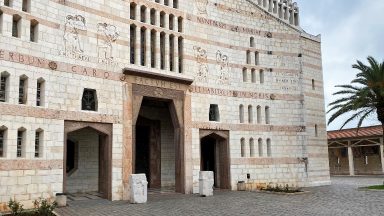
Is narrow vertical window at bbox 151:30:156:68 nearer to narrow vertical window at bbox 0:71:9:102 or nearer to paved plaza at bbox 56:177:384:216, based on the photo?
paved plaza at bbox 56:177:384:216

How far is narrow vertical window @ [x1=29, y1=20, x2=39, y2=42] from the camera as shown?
15.9 m

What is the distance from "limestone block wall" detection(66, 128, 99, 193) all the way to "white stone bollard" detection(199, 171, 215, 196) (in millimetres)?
6140

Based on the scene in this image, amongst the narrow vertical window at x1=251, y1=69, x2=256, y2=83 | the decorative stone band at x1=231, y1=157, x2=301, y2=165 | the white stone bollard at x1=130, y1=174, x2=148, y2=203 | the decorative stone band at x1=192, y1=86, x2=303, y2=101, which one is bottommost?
the white stone bollard at x1=130, y1=174, x2=148, y2=203

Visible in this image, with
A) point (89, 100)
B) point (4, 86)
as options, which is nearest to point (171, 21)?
point (89, 100)

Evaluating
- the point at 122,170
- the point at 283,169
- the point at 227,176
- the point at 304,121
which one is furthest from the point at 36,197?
the point at 304,121

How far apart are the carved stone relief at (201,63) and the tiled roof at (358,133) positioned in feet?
74.4

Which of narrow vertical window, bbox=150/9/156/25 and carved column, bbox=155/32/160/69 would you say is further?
narrow vertical window, bbox=150/9/156/25

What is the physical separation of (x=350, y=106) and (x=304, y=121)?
3.10 meters

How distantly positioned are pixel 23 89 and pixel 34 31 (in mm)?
2557

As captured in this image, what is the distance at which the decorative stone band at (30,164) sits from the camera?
14287mm

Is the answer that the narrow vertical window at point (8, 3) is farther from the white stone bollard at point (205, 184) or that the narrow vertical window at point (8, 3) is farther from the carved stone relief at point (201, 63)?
the white stone bollard at point (205, 184)

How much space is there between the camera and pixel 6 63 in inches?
581

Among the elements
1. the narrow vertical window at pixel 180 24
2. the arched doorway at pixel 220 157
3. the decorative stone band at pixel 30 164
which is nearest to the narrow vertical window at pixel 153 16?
the narrow vertical window at pixel 180 24

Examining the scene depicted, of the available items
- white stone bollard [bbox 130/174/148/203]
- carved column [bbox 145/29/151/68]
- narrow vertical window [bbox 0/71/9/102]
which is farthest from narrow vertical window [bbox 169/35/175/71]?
narrow vertical window [bbox 0/71/9/102]
